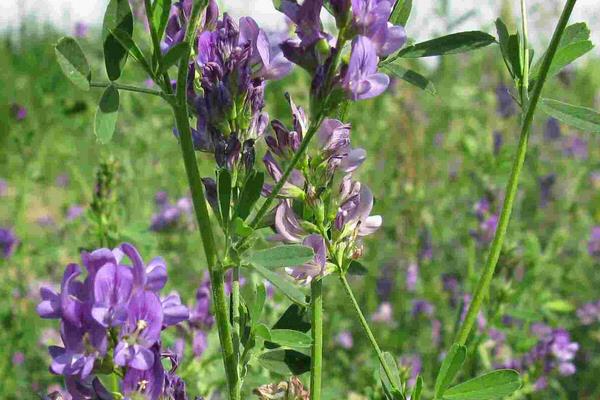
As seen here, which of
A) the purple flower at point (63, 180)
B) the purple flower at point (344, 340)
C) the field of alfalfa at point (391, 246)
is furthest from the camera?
the purple flower at point (63, 180)

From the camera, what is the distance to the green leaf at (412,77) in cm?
125

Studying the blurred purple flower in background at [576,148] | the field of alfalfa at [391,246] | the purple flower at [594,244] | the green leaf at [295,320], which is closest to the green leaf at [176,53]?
the green leaf at [295,320]

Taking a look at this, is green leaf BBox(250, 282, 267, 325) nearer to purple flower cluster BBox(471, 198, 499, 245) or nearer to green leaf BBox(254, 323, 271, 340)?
green leaf BBox(254, 323, 271, 340)

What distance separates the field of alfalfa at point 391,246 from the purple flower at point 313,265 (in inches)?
30.5

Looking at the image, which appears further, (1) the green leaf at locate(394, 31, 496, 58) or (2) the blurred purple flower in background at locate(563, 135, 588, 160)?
(2) the blurred purple flower in background at locate(563, 135, 588, 160)

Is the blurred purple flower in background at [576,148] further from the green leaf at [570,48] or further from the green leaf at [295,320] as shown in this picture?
the green leaf at [295,320]

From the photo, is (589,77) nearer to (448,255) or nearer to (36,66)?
(448,255)

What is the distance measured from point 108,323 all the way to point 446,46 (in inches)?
24.9

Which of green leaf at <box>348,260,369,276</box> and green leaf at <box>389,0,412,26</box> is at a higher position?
green leaf at <box>389,0,412,26</box>

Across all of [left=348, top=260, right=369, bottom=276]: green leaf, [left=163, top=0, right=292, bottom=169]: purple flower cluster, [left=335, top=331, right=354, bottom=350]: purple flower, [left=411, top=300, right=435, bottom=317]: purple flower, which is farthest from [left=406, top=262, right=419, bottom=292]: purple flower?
[left=163, top=0, right=292, bottom=169]: purple flower cluster

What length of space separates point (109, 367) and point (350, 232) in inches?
16.5

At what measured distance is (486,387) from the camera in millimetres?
1296

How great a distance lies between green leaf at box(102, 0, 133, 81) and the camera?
1133 mm

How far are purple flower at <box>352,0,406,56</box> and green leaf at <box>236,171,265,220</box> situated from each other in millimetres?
231
